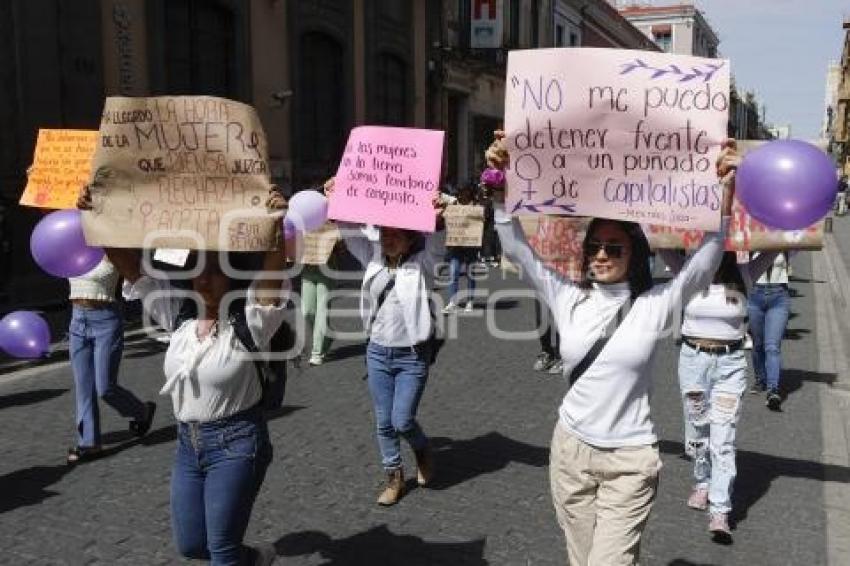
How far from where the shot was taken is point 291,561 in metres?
4.21

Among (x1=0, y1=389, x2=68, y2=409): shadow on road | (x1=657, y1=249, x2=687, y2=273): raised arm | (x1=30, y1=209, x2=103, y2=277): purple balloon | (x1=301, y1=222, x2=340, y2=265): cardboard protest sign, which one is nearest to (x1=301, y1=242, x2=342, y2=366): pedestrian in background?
(x1=301, y1=222, x2=340, y2=265): cardboard protest sign

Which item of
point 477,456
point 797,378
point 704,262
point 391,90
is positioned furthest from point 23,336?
point 391,90

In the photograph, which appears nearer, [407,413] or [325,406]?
[407,413]

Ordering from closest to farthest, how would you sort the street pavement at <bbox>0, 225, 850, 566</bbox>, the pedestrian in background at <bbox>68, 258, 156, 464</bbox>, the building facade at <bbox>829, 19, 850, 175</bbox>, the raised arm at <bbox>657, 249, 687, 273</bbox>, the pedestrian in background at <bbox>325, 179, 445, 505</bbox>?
1. the raised arm at <bbox>657, 249, 687, 273</bbox>
2. the street pavement at <bbox>0, 225, 850, 566</bbox>
3. the pedestrian in background at <bbox>325, 179, 445, 505</bbox>
4. the pedestrian in background at <bbox>68, 258, 156, 464</bbox>
5. the building facade at <bbox>829, 19, 850, 175</bbox>

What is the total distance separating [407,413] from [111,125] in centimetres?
236

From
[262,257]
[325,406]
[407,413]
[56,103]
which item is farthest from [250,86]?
[262,257]

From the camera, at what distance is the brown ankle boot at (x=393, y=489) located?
16.1 ft

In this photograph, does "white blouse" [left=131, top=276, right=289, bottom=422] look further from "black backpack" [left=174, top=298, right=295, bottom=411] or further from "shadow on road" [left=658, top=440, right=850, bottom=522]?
"shadow on road" [left=658, top=440, right=850, bottom=522]

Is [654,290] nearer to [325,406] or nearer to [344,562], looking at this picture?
[344,562]

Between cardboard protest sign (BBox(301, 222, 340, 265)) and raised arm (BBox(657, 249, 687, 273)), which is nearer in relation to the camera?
raised arm (BBox(657, 249, 687, 273))

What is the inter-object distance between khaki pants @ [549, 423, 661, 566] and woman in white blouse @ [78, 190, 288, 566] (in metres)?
1.19

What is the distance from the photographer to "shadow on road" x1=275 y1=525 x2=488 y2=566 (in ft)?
13.9

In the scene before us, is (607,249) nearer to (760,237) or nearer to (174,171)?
(760,237)

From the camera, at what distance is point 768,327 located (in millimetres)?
7473
